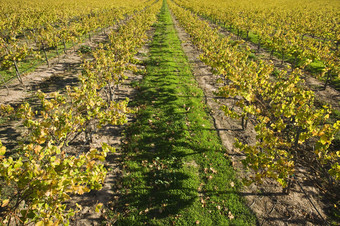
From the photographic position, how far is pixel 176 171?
7.94 meters

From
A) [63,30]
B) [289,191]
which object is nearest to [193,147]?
[289,191]

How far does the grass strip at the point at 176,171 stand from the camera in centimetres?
645

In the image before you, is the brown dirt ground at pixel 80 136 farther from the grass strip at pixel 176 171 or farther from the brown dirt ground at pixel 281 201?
the brown dirt ground at pixel 281 201

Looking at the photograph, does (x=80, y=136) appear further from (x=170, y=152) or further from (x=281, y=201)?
(x=281, y=201)

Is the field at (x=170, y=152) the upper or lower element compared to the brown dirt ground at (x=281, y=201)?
upper

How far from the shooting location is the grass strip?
645 centimetres

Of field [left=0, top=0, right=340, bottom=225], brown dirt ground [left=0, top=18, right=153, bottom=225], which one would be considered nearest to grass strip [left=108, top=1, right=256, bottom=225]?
field [left=0, top=0, right=340, bottom=225]

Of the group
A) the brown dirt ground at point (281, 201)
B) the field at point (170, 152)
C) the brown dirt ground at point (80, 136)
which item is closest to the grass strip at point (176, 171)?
the field at point (170, 152)

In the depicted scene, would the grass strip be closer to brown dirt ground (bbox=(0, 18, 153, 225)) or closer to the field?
the field

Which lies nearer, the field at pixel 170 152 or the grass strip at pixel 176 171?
the field at pixel 170 152

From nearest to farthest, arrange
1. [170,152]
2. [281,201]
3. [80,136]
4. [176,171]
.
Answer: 1. [281,201]
2. [176,171]
3. [170,152]
4. [80,136]

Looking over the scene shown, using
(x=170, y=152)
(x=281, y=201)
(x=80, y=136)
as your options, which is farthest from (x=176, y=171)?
(x=80, y=136)

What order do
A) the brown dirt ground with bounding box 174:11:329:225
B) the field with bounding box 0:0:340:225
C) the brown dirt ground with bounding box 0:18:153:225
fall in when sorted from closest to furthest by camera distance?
the field with bounding box 0:0:340:225
the brown dirt ground with bounding box 174:11:329:225
the brown dirt ground with bounding box 0:18:153:225

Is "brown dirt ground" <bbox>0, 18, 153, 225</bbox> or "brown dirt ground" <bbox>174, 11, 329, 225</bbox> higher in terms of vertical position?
"brown dirt ground" <bbox>0, 18, 153, 225</bbox>
